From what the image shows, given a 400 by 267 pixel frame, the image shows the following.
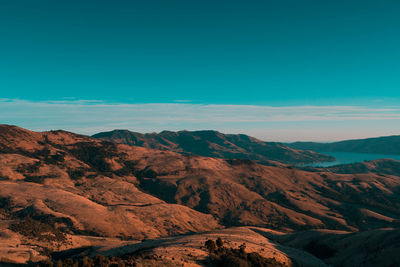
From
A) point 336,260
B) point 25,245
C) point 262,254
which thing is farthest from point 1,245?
point 336,260

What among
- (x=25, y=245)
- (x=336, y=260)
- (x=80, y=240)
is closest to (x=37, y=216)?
(x=80, y=240)

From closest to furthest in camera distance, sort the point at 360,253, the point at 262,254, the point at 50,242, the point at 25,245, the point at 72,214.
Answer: the point at 262,254
the point at 360,253
the point at 25,245
the point at 50,242
the point at 72,214

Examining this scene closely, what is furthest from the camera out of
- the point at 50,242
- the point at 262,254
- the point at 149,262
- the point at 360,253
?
the point at 50,242

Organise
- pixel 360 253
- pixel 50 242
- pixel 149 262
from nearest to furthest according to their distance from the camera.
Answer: pixel 149 262
pixel 360 253
pixel 50 242

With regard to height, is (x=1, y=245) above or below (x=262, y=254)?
below

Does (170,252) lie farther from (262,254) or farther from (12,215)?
(12,215)

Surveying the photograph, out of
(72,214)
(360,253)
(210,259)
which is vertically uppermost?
(210,259)

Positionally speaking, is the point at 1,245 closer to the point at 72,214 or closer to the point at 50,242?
the point at 50,242

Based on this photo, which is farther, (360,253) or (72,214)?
(72,214)

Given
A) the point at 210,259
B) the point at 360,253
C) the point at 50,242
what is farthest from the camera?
the point at 50,242
